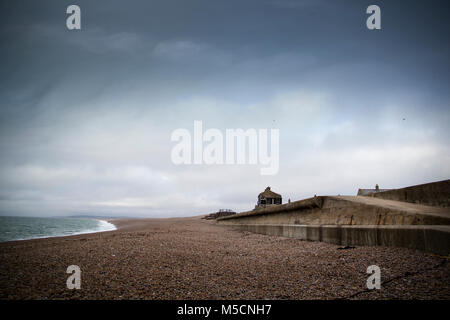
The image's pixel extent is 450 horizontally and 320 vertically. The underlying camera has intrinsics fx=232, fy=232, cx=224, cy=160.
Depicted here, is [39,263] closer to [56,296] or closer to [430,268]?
[56,296]

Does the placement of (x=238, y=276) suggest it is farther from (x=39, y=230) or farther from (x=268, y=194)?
(x=268, y=194)

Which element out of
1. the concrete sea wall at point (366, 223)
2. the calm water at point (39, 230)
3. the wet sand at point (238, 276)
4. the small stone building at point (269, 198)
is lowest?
the calm water at point (39, 230)

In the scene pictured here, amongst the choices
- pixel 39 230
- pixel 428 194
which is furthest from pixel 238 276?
pixel 39 230

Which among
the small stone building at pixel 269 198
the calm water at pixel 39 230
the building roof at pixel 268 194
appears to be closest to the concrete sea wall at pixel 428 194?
the calm water at pixel 39 230

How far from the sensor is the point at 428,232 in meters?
3.38

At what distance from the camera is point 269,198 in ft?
124

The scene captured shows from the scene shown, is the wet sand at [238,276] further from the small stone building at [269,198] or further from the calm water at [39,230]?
the small stone building at [269,198]

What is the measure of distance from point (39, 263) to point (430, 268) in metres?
6.46

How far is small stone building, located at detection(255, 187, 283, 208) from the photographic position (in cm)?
3741

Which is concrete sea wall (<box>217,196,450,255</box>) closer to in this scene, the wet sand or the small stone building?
the wet sand

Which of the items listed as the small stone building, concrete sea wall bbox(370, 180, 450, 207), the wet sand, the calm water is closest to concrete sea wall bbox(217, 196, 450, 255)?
the wet sand

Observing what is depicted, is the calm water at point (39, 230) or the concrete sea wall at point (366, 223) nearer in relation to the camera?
the concrete sea wall at point (366, 223)

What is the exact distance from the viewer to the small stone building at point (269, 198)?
123 ft

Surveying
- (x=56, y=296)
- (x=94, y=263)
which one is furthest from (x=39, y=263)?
(x=56, y=296)
